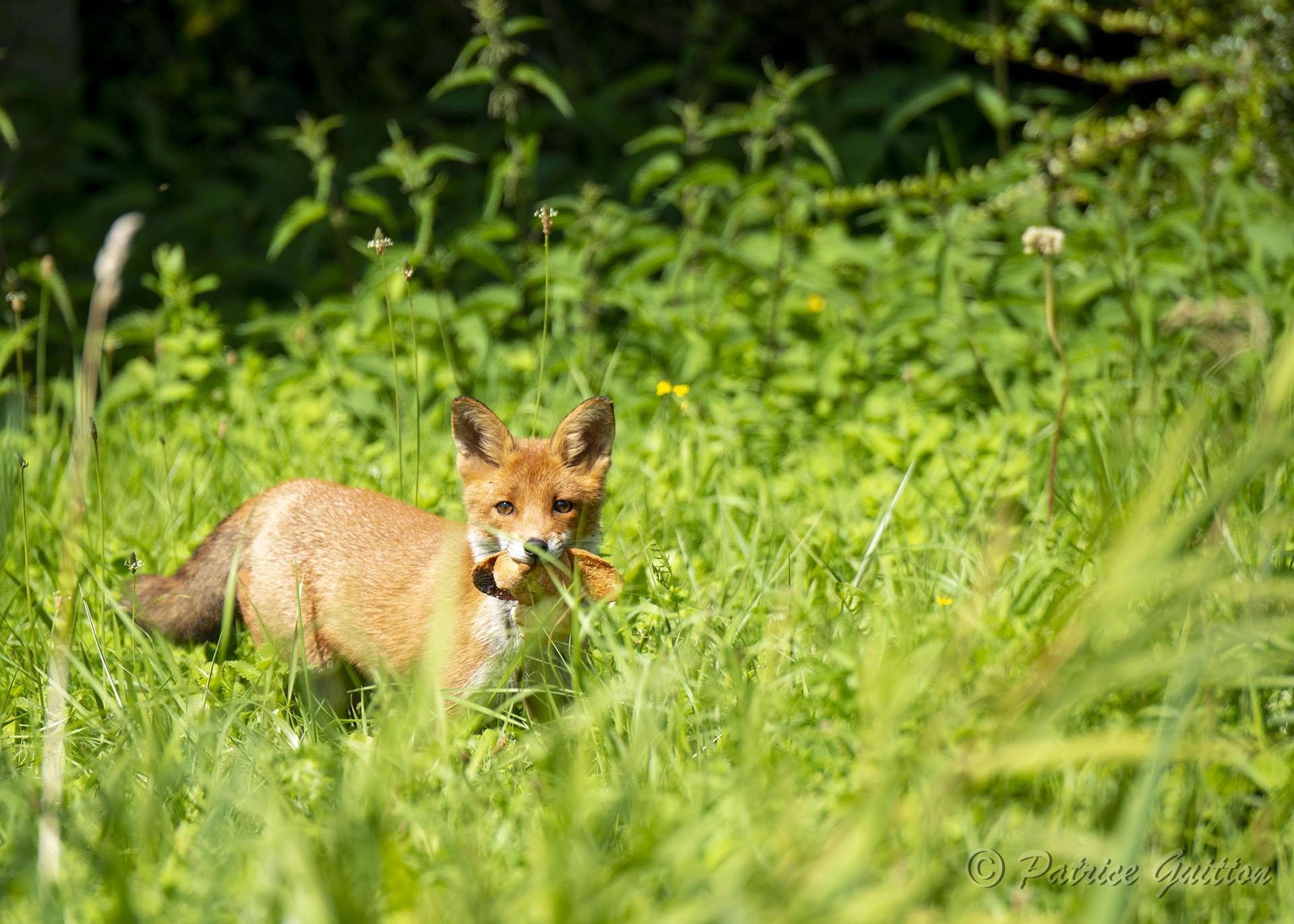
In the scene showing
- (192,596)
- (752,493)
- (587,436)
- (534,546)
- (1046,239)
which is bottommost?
(752,493)

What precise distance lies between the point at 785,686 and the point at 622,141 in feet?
18.9

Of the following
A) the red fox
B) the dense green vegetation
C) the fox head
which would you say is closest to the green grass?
the dense green vegetation

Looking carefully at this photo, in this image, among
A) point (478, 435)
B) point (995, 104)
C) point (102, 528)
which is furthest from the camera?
point (995, 104)

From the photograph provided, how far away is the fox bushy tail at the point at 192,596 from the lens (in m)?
3.73

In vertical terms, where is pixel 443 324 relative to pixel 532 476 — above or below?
above

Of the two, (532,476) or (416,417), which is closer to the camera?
(532,476)

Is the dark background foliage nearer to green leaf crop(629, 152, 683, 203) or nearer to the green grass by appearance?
green leaf crop(629, 152, 683, 203)

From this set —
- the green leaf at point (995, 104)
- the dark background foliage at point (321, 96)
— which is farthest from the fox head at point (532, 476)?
the green leaf at point (995, 104)

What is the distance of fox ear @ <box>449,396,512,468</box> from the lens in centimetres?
368

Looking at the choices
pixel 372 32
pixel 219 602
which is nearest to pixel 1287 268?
pixel 219 602

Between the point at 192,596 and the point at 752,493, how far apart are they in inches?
88.8

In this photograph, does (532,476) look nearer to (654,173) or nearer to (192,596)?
(192,596)

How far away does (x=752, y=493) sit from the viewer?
4.88 meters

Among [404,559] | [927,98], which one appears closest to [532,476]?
[404,559]
